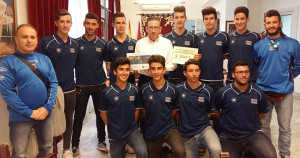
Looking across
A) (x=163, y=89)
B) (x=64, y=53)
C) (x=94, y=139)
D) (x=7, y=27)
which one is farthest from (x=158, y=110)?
(x=7, y=27)

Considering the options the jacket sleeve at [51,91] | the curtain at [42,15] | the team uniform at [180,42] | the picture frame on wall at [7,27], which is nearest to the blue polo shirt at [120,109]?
the jacket sleeve at [51,91]

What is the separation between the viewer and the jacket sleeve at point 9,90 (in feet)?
6.73

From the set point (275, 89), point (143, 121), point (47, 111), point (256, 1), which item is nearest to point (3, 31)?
point (47, 111)

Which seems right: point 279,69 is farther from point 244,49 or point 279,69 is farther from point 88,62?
point 88,62

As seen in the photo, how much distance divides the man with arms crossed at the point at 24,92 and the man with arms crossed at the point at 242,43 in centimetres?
222

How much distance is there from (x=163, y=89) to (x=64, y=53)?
4.03 feet

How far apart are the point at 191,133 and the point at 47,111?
147 cm

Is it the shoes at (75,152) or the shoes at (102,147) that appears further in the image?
the shoes at (102,147)

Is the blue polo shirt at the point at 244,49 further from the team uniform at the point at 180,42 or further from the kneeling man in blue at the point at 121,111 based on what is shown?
the kneeling man in blue at the point at 121,111

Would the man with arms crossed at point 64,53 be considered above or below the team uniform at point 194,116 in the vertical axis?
above

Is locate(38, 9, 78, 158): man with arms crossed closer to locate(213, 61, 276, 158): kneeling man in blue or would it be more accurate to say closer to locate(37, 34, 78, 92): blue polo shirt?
locate(37, 34, 78, 92): blue polo shirt

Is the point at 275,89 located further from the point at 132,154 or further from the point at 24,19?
the point at 24,19

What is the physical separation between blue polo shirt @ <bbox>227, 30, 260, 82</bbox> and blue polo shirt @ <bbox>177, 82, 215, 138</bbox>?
75 cm

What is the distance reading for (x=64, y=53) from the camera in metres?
2.85
